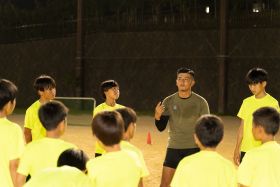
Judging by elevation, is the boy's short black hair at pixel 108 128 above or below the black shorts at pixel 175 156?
above

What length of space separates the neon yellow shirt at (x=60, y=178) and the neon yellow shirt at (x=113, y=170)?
A: 45cm

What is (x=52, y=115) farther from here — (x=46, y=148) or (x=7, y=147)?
(x=7, y=147)

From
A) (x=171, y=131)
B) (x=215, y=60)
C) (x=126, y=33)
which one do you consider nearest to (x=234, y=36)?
(x=215, y=60)

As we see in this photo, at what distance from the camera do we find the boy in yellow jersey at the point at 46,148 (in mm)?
4406

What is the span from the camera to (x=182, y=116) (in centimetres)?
706

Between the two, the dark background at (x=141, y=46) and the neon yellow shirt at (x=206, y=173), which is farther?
the dark background at (x=141, y=46)

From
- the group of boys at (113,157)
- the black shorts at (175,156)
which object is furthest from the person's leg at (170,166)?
the group of boys at (113,157)

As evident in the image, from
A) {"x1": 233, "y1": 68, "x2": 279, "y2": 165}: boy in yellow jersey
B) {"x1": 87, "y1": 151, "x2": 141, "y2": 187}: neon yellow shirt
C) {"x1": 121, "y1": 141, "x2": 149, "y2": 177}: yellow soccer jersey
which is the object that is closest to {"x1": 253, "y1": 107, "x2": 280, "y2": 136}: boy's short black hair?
{"x1": 121, "y1": 141, "x2": 149, "y2": 177}: yellow soccer jersey

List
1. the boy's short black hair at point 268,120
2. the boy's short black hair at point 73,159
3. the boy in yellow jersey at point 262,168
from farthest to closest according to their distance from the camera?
the boy's short black hair at point 268,120 < the boy in yellow jersey at point 262,168 < the boy's short black hair at point 73,159

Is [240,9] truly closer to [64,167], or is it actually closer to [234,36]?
[234,36]

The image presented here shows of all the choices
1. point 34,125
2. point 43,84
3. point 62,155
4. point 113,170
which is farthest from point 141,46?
point 62,155

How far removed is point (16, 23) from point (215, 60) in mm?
11812

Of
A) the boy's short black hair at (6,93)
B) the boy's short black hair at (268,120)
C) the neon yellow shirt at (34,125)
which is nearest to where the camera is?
the boy's short black hair at (268,120)

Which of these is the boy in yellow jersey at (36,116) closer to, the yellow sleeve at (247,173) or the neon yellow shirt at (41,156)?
the neon yellow shirt at (41,156)
